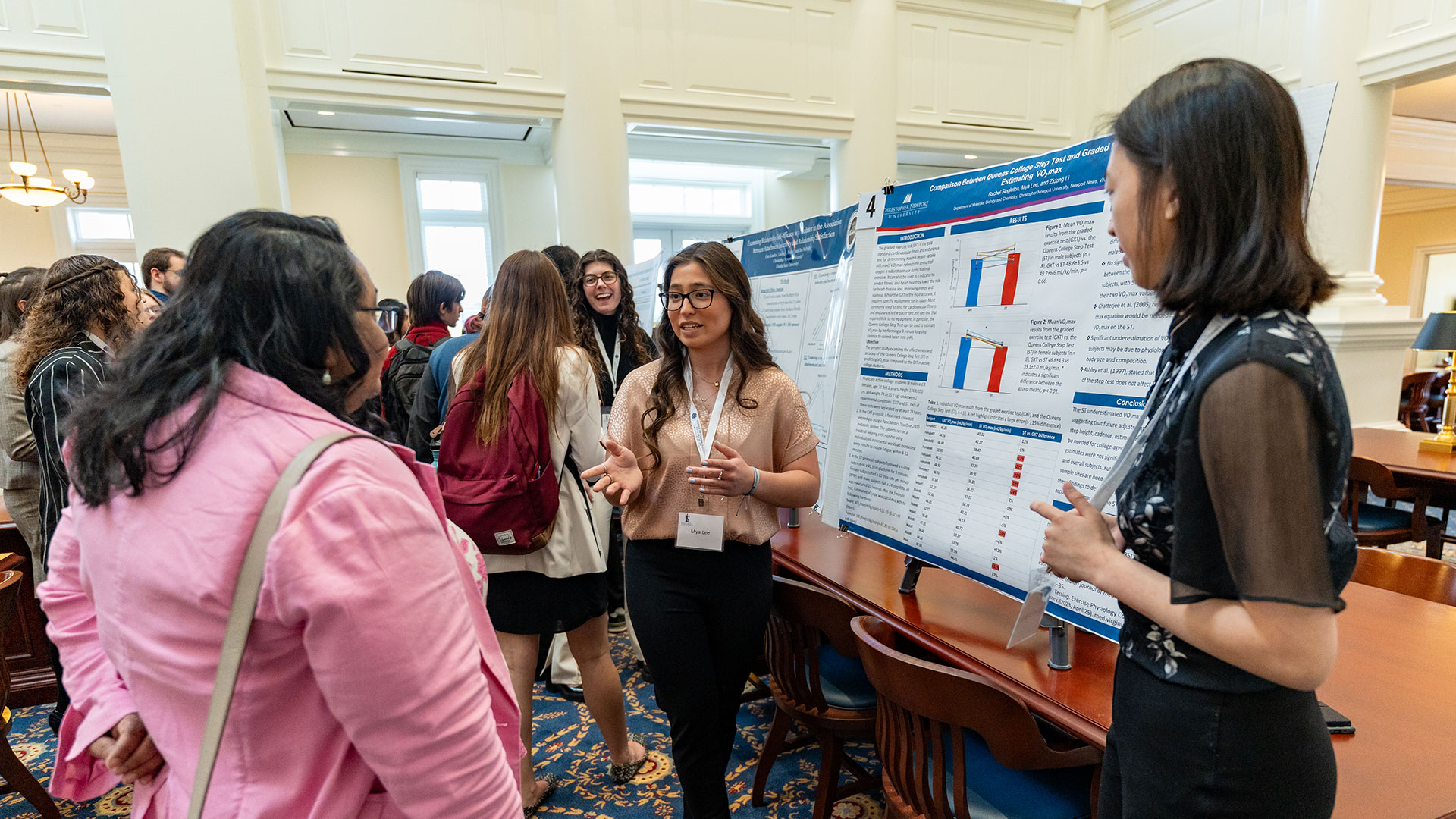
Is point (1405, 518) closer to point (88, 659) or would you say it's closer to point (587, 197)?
point (88, 659)

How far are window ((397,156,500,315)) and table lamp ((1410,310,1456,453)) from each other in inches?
308

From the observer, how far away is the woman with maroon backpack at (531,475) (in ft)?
6.35

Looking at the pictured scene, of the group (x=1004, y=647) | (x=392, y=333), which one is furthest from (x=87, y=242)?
(x=1004, y=647)

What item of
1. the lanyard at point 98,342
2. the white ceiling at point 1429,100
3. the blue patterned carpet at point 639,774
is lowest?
the blue patterned carpet at point 639,774

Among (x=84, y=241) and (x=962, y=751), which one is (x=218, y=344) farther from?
(x=84, y=241)

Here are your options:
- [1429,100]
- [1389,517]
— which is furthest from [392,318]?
[1429,100]

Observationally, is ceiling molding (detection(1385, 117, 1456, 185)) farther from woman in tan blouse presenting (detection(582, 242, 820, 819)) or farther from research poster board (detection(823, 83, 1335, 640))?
woman in tan blouse presenting (detection(582, 242, 820, 819))

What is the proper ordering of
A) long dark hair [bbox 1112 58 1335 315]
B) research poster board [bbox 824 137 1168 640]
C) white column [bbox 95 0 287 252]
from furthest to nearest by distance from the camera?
white column [bbox 95 0 287 252] < research poster board [bbox 824 137 1168 640] < long dark hair [bbox 1112 58 1335 315]

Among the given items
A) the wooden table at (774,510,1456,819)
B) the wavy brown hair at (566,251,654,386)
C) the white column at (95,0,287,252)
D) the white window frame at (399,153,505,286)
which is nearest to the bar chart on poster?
the wooden table at (774,510,1456,819)

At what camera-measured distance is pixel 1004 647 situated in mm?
1466

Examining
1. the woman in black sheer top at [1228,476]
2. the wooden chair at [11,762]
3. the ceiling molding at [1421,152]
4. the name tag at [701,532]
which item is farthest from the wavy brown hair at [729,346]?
the ceiling molding at [1421,152]

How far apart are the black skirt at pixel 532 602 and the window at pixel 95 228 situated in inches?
345

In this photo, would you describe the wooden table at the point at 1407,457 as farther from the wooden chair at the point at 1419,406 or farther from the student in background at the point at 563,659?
the student in background at the point at 563,659

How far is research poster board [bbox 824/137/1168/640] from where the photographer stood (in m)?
1.36
